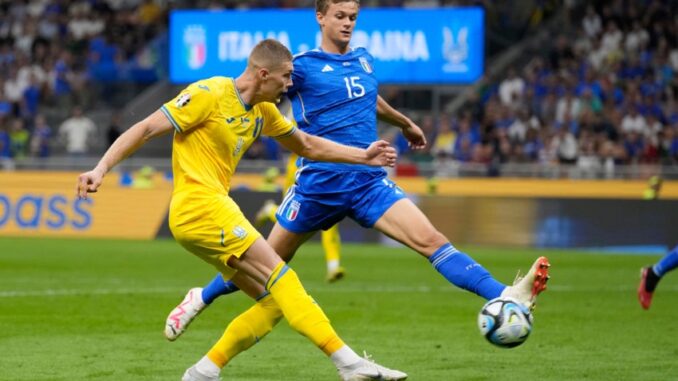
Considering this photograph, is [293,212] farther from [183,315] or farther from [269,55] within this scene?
[269,55]

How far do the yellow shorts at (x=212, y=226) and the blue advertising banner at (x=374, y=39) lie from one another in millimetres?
19338

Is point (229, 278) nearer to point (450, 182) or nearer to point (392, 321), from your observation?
point (392, 321)

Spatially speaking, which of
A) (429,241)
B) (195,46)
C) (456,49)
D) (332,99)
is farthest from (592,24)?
(429,241)

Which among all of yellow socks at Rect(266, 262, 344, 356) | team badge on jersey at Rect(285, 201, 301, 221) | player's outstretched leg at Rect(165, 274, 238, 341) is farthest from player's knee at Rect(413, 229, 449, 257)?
player's outstretched leg at Rect(165, 274, 238, 341)

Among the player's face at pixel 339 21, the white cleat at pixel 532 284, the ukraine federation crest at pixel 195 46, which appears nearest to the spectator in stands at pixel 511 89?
the ukraine federation crest at pixel 195 46

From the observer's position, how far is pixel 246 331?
7.61 meters

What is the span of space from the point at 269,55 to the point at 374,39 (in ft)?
67.2

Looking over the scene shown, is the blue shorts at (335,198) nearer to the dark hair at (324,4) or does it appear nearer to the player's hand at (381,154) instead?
the player's hand at (381,154)

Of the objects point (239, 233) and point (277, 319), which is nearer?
point (239, 233)

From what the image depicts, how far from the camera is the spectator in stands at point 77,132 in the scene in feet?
101

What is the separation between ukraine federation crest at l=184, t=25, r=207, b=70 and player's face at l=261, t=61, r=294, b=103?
71.9 ft

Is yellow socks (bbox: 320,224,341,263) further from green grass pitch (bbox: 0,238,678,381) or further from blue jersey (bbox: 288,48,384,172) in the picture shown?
blue jersey (bbox: 288,48,384,172)

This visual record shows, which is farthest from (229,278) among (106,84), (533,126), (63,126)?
(106,84)

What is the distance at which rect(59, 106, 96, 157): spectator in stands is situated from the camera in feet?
101
